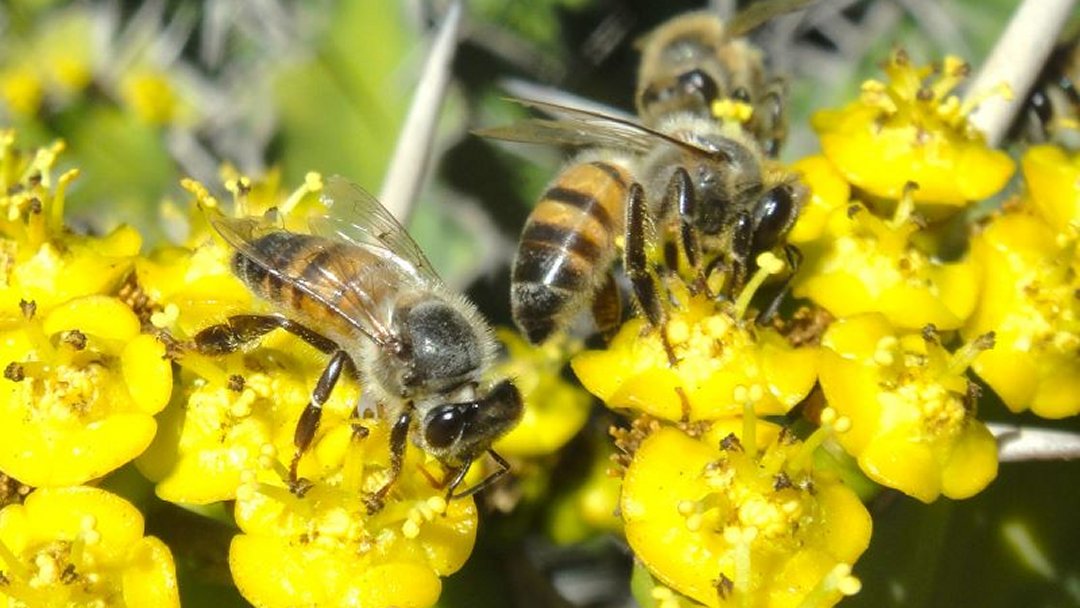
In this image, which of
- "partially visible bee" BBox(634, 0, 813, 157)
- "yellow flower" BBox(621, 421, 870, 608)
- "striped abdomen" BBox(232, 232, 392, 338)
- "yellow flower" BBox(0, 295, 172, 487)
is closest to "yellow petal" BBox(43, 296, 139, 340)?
"yellow flower" BBox(0, 295, 172, 487)

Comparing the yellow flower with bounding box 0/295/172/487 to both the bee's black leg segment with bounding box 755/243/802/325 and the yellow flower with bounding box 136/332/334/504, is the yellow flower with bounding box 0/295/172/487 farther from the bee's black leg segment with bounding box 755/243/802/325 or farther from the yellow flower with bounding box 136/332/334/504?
the bee's black leg segment with bounding box 755/243/802/325

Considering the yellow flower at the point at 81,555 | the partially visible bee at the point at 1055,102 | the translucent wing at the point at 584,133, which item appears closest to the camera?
the yellow flower at the point at 81,555

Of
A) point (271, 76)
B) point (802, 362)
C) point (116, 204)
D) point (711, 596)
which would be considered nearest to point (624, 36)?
point (271, 76)

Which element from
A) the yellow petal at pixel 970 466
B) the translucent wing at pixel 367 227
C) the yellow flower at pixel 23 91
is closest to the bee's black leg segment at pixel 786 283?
the yellow petal at pixel 970 466

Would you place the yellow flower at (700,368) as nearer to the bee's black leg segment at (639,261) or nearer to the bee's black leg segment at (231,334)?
the bee's black leg segment at (639,261)

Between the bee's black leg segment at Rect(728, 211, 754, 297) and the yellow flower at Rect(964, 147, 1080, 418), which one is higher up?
the bee's black leg segment at Rect(728, 211, 754, 297)

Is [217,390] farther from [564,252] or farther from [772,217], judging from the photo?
[772,217]

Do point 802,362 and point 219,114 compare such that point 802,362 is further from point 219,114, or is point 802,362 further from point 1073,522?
point 219,114
